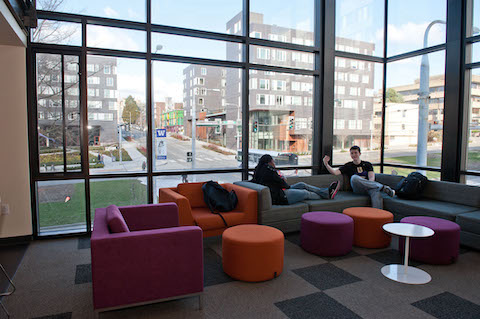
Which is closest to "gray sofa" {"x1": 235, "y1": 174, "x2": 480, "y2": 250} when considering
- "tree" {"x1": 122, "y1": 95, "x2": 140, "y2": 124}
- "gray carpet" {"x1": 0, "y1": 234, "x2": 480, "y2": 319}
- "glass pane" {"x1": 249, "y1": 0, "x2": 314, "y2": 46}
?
"gray carpet" {"x1": 0, "y1": 234, "x2": 480, "y2": 319}

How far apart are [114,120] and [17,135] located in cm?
123

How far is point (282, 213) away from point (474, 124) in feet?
11.2

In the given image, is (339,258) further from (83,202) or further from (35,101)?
(35,101)

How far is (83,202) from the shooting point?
4750 mm

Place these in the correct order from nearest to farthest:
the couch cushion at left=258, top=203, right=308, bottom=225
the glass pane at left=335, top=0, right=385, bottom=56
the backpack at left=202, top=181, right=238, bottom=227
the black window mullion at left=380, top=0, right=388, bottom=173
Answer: the backpack at left=202, top=181, right=238, bottom=227
the couch cushion at left=258, top=203, right=308, bottom=225
the glass pane at left=335, top=0, right=385, bottom=56
the black window mullion at left=380, top=0, right=388, bottom=173

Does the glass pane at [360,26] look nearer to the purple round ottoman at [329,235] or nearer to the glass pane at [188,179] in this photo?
the glass pane at [188,179]

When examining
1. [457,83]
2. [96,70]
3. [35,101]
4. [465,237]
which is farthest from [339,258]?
[35,101]

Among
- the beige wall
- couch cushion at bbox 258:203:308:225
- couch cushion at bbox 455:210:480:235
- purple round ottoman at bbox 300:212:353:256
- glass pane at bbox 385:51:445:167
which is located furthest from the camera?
glass pane at bbox 385:51:445:167

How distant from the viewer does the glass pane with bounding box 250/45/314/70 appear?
5586 millimetres

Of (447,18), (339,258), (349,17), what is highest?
(349,17)

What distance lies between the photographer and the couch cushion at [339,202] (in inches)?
191

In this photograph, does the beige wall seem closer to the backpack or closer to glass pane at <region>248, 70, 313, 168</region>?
the backpack

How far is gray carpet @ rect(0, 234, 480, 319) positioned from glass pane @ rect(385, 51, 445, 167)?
2.54 meters

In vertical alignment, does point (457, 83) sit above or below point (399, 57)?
below
